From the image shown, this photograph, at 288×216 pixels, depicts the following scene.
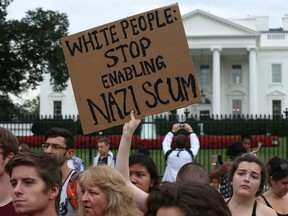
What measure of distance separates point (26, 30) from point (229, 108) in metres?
32.3

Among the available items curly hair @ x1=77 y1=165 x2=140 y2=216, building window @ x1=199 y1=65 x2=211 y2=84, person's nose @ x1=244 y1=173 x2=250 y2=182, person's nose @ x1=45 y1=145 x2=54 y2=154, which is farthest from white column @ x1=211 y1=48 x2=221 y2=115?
curly hair @ x1=77 y1=165 x2=140 y2=216

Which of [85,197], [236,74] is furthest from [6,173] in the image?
[236,74]

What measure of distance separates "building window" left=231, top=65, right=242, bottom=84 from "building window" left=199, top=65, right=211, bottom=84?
114 inches

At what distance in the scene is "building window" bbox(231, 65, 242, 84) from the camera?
2525 inches

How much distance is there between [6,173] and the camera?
3.99 m

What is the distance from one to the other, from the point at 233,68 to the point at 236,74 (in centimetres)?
84

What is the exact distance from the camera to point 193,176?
4.81 meters

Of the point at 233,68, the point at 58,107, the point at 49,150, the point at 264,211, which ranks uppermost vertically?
the point at 233,68

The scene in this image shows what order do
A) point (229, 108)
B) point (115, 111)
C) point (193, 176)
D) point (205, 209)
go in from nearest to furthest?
1. point (205, 209)
2. point (115, 111)
3. point (193, 176)
4. point (229, 108)

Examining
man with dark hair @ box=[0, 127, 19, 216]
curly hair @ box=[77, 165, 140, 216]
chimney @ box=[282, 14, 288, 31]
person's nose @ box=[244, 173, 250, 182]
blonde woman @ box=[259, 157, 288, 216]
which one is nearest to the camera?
curly hair @ box=[77, 165, 140, 216]

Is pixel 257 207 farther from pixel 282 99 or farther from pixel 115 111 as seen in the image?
pixel 282 99

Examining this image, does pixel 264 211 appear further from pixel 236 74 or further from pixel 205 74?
pixel 236 74

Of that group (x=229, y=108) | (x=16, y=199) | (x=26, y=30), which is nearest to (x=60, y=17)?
(x=26, y=30)

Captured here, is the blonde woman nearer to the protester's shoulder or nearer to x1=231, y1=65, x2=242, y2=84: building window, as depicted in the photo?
the protester's shoulder
